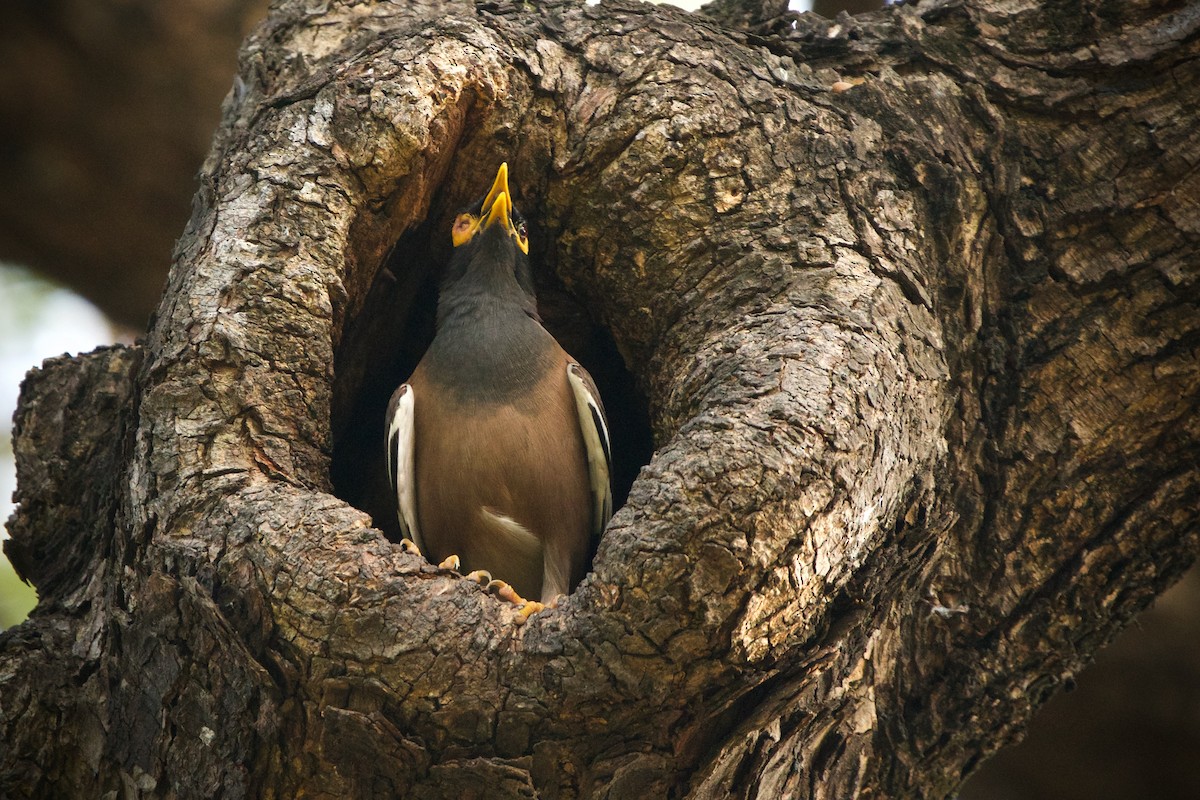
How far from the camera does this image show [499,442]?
4754mm

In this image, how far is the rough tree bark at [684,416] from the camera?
9.93 ft

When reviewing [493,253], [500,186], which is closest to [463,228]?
[493,253]

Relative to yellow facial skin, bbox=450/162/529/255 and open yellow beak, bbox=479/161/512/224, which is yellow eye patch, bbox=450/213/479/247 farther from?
open yellow beak, bbox=479/161/512/224

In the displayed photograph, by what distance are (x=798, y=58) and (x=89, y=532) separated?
11.2ft

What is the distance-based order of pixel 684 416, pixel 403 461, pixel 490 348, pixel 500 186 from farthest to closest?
pixel 490 348 < pixel 403 461 < pixel 500 186 < pixel 684 416

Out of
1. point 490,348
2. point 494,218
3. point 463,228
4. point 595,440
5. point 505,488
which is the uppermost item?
point 463,228

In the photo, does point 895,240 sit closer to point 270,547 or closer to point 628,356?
point 628,356

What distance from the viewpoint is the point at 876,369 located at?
3574mm

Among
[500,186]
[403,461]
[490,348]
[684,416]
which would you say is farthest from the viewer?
[490,348]

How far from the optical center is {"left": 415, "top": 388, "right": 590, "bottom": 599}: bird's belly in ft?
15.6

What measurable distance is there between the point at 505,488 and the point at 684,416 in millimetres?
1234

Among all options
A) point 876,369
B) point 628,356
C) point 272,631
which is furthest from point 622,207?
point 272,631

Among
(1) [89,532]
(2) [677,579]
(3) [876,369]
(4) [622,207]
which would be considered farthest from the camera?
(4) [622,207]

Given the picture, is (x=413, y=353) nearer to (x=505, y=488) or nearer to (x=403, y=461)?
(x=403, y=461)
